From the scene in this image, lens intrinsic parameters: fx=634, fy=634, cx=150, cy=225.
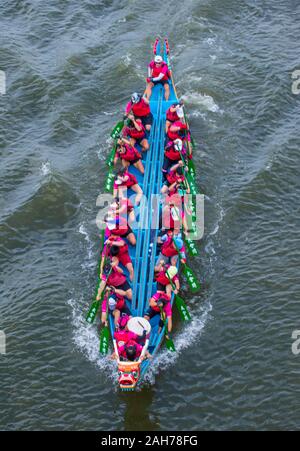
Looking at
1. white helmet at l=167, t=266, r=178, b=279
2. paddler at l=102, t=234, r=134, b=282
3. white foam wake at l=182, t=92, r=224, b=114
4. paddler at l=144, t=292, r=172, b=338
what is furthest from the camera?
white foam wake at l=182, t=92, r=224, b=114

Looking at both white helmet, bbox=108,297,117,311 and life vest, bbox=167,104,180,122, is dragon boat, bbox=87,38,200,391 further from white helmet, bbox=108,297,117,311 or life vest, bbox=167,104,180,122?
life vest, bbox=167,104,180,122

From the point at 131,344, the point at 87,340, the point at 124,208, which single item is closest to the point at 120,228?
the point at 124,208

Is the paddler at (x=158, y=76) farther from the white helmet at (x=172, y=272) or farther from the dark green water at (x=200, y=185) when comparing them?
the white helmet at (x=172, y=272)

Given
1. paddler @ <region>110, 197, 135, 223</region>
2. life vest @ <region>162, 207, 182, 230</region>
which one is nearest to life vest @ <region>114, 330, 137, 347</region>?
life vest @ <region>162, 207, 182, 230</region>

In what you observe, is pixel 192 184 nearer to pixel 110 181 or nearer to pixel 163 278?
pixel 110 181

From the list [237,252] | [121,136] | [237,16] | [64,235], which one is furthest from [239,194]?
[237,16]

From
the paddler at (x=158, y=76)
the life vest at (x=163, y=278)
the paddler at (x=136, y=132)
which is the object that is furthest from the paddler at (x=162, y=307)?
the paddler at (x=158, y=76)
